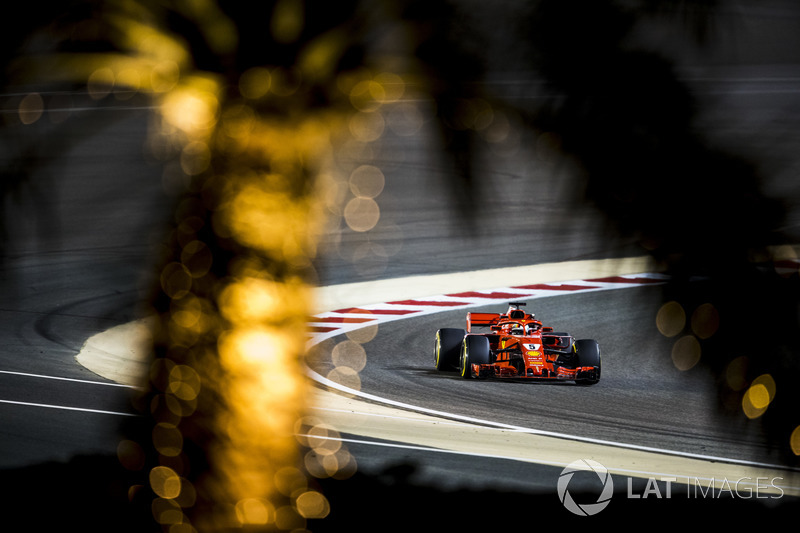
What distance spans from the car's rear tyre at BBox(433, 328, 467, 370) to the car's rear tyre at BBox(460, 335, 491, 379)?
281 millimetres

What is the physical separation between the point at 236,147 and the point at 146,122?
0.28 metres

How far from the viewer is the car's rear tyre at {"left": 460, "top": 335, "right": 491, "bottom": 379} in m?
9.94

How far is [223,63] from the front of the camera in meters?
2.61

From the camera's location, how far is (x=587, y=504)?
5.11 metres

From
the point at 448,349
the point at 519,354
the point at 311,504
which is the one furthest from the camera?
the point at 448,349

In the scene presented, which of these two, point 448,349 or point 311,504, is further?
point 448,349

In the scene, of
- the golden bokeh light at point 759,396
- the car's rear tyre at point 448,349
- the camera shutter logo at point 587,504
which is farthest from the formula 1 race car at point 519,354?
the golden bokeh light at point 759,396

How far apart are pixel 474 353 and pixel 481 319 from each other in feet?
2.55

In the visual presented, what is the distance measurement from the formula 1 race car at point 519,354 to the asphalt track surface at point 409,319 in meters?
0.17

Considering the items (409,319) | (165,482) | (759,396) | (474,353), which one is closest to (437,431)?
(474,353)

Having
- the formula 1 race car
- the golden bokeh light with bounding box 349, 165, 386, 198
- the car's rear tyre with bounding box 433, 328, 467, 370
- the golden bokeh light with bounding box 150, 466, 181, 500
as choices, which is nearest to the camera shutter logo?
the golden bokeh light with bounding box 150, 466, 181, 500

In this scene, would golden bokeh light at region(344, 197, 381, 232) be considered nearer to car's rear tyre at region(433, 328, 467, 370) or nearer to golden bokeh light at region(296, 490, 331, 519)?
golden bokeh light at region(296, 490, 331, 519)

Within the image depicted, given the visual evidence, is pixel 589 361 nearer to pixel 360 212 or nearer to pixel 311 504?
pixel 311 504

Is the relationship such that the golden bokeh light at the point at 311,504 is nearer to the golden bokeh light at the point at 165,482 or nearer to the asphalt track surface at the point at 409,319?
the golden bokeh light at the point at 165,482
